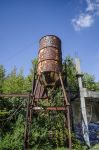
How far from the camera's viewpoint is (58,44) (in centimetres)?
1401

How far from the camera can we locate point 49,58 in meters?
13.1

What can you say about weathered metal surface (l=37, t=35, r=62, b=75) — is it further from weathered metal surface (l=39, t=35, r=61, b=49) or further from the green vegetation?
the green vegetation

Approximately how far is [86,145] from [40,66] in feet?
20.0

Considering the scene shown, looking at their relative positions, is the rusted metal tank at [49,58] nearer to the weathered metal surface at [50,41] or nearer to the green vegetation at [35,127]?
the weathered metal surface at [50,41]

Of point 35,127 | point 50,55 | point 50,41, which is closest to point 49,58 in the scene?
point 50,55

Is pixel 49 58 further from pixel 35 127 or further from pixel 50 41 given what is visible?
pixel 35 127

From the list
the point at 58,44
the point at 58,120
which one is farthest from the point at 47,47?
the point at 58,120

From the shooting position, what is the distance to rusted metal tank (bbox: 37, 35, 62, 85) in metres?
12.8

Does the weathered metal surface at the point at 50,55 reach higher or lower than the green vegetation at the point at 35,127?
higher

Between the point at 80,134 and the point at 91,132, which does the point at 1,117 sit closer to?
the point at 80,134

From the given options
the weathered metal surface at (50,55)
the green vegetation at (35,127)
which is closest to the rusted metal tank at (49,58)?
the weathered metal surface at (50,55)

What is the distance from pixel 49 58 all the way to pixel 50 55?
250mm

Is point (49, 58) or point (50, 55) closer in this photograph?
point (49, 58)

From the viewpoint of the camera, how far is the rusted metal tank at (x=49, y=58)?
1284cm
